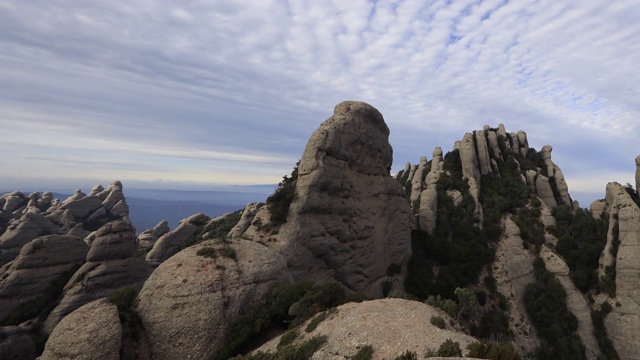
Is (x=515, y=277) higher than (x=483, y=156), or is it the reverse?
(x=483, y=156)

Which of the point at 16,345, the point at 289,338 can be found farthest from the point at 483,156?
the point at 16,345

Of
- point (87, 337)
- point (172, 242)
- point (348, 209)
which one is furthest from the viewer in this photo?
point (172, 242)

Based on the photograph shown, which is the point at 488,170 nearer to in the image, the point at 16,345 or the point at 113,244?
the point at 113,244

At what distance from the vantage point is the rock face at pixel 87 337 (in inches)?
860

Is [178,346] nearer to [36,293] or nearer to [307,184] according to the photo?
[307,184]

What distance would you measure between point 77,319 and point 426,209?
5492cm

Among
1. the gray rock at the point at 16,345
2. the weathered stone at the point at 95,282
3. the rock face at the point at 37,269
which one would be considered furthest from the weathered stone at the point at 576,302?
the rock face at the point at 37,269

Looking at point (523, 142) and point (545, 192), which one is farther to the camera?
point (523, 142)

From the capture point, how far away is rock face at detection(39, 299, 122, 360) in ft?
71.7

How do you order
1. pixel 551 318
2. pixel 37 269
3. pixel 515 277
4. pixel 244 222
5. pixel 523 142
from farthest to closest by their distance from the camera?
1. pixel 523 142
2. pixel 244 222
3. pixel 515 277
4. pixel 551 318
5. pixel 37 269

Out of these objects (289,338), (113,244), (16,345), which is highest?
(113,244)

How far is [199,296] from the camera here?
27.2 m

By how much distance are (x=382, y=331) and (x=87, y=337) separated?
65.6 feet

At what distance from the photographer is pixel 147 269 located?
47.9 metres
